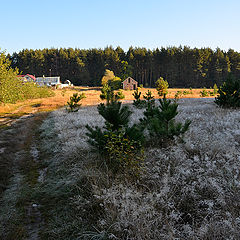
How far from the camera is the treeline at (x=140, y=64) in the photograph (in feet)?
247

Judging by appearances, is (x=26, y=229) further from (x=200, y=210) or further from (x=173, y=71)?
(x=173, y=71)

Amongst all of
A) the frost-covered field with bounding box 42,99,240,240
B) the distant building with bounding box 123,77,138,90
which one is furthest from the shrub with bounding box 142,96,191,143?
the distant building with bounding box 123,77,138,90

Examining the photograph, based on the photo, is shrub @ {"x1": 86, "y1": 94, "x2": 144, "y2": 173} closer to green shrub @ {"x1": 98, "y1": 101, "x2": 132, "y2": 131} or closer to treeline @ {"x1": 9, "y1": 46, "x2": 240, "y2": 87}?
green shrub @ {"x1": 98, "y1": 101, "x2": 132, "y2": 131}

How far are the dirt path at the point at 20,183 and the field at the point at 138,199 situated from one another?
0.06 ft

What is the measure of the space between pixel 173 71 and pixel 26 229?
3237 inches

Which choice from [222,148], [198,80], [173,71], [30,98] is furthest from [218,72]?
[222,148]

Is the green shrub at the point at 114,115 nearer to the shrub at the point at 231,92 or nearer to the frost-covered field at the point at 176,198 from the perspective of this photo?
the frost-covered field at the point at 176,198

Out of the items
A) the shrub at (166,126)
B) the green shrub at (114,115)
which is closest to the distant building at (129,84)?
the shrub at (166,126)

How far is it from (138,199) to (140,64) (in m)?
85.3

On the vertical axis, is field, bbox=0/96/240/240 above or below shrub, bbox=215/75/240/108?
below

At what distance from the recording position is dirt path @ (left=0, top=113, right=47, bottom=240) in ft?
10.8

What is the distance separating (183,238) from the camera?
266 centimetres

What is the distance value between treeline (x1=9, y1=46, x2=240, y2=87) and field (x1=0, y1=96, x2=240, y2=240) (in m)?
72.1

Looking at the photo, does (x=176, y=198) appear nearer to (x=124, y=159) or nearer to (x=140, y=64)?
(x=124, y=159)
